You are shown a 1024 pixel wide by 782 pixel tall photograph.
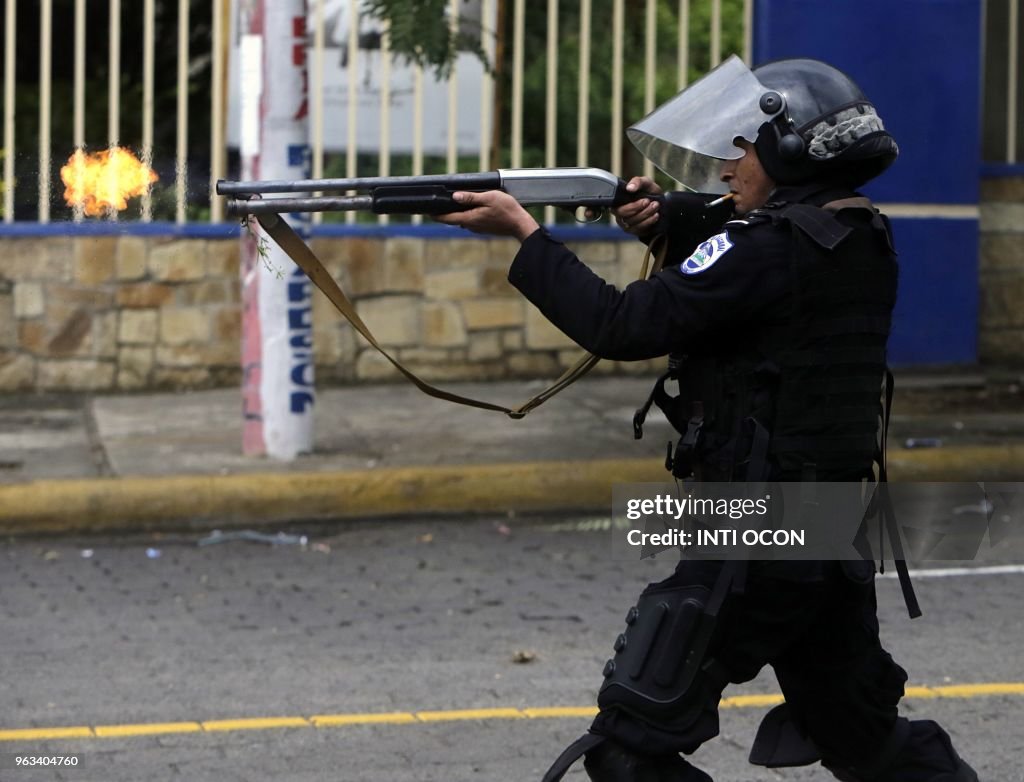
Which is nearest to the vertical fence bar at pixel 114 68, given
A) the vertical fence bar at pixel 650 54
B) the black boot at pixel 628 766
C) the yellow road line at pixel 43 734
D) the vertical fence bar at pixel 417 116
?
the vertical fence bar at pixel 417 116

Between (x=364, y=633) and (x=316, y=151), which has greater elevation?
(x=316, y=151)

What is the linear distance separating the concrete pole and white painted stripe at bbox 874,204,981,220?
449 cm

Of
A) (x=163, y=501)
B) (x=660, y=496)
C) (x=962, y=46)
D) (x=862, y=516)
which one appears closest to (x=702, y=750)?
(x=660, y=496)

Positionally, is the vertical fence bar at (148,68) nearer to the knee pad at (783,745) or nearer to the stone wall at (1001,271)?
the stone wall at (1001,271)

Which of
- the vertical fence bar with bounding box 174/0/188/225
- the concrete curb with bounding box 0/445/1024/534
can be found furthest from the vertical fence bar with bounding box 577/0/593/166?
the concrete curb with bounding box 0/445/1024/534

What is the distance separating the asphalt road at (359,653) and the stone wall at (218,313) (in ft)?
9.78

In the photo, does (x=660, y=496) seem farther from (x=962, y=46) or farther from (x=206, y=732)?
(x=962, y=46)

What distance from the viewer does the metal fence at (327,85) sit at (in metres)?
10.5

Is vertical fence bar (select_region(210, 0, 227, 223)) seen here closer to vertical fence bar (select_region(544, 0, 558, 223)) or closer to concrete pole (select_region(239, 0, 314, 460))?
concrete pole (select_region(239, 0, 314, 460))

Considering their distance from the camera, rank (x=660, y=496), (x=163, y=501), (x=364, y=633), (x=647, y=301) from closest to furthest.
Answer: (x=647, y=301) → (x=660, y=496) → (x=364, y=633) → (x=163, y=501)

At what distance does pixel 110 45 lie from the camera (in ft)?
34.4

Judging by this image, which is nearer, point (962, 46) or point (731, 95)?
point (731, 95)

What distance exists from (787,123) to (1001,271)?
30.3 feet

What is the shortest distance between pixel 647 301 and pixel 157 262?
7969 mm
